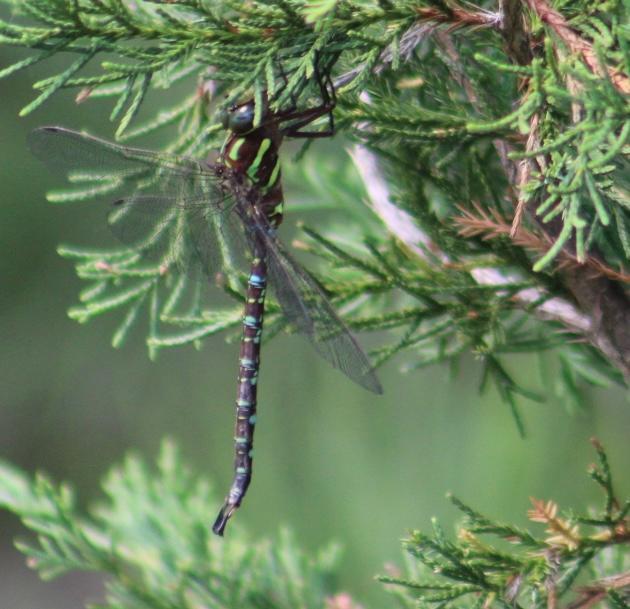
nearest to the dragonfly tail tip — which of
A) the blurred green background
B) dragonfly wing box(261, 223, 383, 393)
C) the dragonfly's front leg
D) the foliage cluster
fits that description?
the dragonfly's front leg

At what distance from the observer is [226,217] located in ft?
5.98

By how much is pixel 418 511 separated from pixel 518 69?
6.13ft

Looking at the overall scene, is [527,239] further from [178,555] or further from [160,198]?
[178,555]

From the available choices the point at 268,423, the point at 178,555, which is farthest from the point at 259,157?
the point at 268,423

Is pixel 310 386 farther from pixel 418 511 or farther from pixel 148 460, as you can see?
pixel 148 460

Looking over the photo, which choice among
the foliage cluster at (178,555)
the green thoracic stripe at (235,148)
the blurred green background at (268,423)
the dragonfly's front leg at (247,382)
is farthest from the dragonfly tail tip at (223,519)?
the green thoracic stripe at (235,148)

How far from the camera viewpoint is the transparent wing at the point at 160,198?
171 centimetres

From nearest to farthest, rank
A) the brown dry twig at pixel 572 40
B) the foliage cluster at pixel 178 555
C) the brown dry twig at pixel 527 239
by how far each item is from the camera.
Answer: the brown dry twig at pixel 572 40 → the brown dry twig at pixel 527 239 → the foliage cluster at pixel 178 555

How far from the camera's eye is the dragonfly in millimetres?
1642

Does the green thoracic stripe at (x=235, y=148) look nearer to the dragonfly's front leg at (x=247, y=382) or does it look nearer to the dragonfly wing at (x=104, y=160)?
the dragonfly wing at (x=104, y=160)

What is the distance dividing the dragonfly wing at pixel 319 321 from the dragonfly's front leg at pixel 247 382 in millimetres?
37

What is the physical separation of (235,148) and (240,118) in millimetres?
124

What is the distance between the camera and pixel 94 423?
419 cm

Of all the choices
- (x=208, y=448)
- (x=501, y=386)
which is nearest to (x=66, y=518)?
(x=501, y=386)
